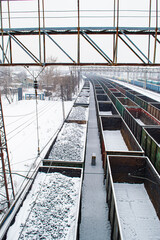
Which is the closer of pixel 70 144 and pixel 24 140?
pixel 70 144

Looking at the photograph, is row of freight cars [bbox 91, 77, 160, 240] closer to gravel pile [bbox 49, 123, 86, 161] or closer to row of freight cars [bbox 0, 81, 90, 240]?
row of freight cars [bbox 0, 81, 90, 240]

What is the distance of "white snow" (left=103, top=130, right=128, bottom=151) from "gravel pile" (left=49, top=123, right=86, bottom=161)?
2.24m

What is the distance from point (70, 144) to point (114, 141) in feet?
14.5

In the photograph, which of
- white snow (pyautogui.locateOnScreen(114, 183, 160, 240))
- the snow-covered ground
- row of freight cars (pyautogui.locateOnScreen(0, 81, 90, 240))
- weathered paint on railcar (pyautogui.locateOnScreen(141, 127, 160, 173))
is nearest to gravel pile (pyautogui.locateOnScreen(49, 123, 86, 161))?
row of freight cars (pyautogui.locateOnScreen(0, 81, 90, 240))

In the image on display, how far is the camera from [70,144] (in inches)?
581

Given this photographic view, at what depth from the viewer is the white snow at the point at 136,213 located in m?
7.79

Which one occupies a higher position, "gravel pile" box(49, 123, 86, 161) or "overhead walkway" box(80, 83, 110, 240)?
"gravel pile" box(49, 123, 86, 161)

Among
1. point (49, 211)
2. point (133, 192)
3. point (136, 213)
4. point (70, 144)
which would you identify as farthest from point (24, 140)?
point (136, 213)

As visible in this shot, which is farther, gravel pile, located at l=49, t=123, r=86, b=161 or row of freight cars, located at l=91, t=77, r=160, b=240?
gravel pile, located at l=49, t=123, r=86, b=161

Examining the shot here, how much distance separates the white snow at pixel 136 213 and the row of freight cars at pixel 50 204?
→ 2184mm

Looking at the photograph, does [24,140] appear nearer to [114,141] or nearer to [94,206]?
[114,141]

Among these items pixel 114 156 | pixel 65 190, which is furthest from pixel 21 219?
pixel 114 156

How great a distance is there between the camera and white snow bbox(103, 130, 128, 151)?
1572cm

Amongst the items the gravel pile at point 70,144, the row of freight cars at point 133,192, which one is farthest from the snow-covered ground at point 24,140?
the row of freight cars at point 133,192
